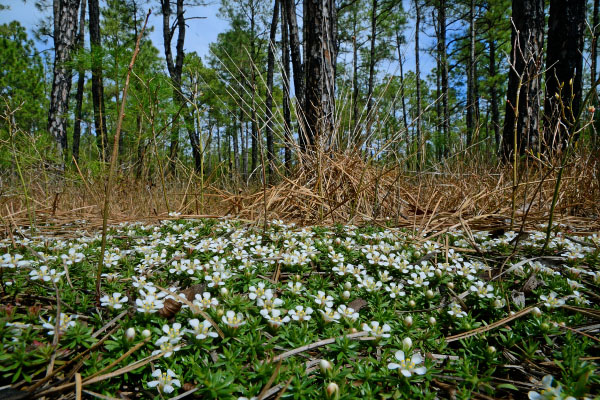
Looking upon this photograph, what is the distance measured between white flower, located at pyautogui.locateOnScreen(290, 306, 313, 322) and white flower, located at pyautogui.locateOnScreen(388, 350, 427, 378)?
1.12ft

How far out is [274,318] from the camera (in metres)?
1.13

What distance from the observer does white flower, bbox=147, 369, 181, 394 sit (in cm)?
87

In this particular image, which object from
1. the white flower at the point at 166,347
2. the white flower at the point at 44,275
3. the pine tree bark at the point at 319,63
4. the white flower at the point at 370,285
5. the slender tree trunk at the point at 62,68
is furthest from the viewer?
the slender tree trunk at the point at 62,68

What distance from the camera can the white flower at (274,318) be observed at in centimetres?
111

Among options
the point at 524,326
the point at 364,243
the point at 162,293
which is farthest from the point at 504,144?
the point at 162,293

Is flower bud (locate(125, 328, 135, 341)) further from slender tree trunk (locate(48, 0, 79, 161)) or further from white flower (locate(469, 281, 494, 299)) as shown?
slender tree trunk (locate(48, 0, 79, 161))

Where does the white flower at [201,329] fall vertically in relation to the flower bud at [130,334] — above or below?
below

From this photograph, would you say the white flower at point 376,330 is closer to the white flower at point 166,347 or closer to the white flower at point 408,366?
the white flower at point 408,366

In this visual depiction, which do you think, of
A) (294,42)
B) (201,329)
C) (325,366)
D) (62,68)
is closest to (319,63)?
(201,329)

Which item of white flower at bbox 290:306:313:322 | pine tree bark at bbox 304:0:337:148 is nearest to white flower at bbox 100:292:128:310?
white flower at bbox 290:306:313:322

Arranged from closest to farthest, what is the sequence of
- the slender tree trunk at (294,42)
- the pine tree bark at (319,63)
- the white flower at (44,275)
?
1. the white flower at (44,275)
2. the pine tree bark at (319,63)
3. the slender tree trunk at (294,42)

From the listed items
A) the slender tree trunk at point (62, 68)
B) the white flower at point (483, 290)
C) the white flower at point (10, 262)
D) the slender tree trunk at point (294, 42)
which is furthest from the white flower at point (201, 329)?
the slender tree trunk at point (62, 68)

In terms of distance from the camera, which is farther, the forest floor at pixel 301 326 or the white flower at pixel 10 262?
the white flower at pixel 10 262

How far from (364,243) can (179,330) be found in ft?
4.29
